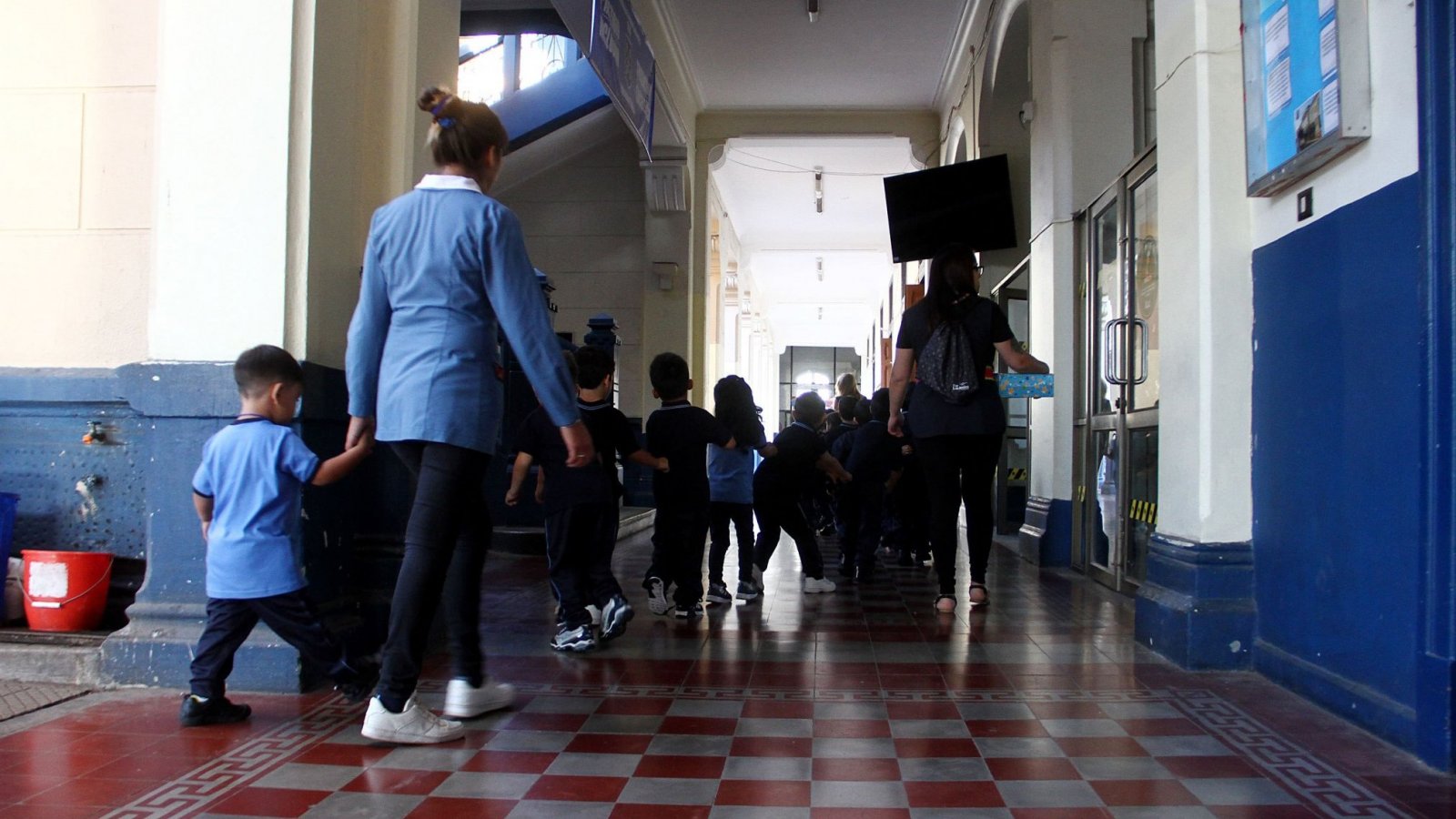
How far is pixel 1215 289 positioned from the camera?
352 centimetres

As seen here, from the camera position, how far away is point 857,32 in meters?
10.8

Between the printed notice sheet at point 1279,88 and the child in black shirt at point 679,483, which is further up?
the printed notice sheet at point 1279,88

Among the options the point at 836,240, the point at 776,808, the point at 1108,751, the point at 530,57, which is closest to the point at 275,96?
the point at 776,808

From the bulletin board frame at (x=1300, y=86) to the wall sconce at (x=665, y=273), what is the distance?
377 inches

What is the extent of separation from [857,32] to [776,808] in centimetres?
973

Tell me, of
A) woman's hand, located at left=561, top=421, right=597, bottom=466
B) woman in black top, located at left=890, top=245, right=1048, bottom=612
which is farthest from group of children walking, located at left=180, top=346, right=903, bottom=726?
woman in black top, located at left=890, top=245, right=1048, bottom=612

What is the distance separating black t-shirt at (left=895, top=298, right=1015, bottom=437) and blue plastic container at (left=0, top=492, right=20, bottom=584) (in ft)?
11.2

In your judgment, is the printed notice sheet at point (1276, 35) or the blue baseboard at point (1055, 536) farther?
the blue baseboard at point (1055, 536)

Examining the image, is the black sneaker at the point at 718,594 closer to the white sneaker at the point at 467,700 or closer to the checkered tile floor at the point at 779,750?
the checkered tile floor at the point at 779,750

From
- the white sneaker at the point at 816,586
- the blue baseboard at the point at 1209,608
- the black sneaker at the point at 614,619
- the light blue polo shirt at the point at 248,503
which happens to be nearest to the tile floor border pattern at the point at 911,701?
the blue baseboard at the point at 1209,608

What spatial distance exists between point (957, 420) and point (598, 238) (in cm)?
977

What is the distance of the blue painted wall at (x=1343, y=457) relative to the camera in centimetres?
256

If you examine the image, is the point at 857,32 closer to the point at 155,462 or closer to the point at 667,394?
the point at 667,394

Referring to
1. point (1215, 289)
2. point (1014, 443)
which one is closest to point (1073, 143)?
point (1014, 443)
